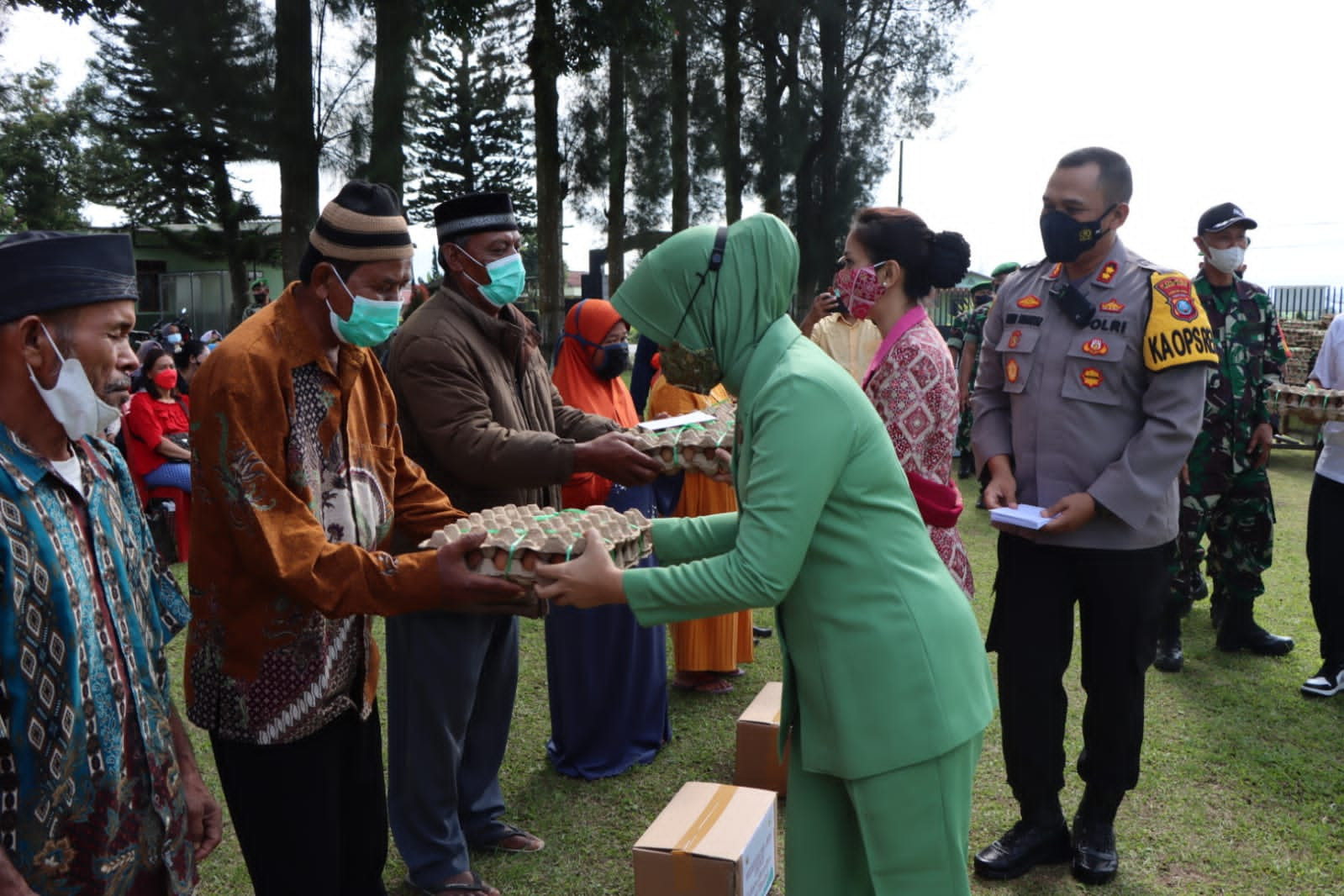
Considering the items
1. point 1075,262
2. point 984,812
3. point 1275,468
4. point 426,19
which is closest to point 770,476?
point 1075,262

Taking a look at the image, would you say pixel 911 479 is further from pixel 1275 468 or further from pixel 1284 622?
pixel 1275 468

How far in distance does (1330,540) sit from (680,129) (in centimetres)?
1724

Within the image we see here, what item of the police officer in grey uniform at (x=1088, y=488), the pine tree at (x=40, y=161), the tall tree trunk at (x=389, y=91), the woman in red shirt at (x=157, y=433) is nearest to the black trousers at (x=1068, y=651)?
the police officer in grey uniform at (x=1088, y=488)

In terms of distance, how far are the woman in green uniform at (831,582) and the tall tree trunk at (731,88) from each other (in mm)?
20357

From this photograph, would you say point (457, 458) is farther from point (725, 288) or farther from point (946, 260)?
point (946, 260)

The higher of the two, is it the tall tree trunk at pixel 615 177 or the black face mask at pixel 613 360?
the tall tree trunk at pixel 615 177

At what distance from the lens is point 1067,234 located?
10.7 feet

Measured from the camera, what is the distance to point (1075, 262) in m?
3.37

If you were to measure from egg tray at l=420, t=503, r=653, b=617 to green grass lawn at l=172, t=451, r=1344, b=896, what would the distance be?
868mm

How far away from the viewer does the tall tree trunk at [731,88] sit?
2144 cm

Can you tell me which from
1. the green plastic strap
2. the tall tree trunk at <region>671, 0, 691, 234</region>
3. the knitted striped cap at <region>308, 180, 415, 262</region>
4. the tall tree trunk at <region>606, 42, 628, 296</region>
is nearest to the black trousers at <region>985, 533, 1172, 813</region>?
the green plastic strap

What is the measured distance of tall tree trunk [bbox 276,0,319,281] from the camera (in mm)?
10531

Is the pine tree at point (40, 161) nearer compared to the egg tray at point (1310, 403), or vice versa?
the egg tray at point (1310, 403)

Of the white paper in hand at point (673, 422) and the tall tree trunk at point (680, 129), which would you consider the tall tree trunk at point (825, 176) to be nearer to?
the tall tree trunk at point (680, 129)
